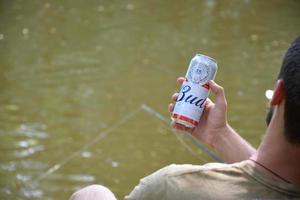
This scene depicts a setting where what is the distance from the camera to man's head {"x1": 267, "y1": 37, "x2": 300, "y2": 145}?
1.44 metres

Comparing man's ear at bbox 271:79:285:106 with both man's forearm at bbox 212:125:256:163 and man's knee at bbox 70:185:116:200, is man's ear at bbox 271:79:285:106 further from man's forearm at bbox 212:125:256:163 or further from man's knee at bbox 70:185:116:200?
man's knee at bbox 70:185:116:200

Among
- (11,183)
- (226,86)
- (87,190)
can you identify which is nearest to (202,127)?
(87,190)

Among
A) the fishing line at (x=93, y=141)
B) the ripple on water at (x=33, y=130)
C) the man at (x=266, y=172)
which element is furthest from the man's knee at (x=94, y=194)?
the ripple on water at (x=33, y=130)

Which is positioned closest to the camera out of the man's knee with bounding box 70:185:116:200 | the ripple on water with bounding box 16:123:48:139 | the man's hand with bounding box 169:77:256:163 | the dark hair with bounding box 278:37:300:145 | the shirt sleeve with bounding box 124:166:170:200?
the dark hair with bounding box 278:37:300:145

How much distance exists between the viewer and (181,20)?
30.5 feet

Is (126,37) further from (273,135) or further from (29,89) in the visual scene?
(273,135)

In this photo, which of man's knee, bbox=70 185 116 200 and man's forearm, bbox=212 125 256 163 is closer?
man's knee, bbox=70 185 116 200

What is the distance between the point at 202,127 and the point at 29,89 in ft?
13.6

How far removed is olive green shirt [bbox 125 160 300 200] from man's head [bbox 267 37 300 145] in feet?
0.43

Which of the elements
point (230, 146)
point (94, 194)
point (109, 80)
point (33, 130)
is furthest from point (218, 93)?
point (109, 80)

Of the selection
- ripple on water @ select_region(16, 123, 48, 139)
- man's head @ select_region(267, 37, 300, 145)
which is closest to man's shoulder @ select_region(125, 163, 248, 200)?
man's head @ select_region(267, 37, 300, 145)

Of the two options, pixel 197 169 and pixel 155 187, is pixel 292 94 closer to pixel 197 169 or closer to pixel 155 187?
pixel 197 169

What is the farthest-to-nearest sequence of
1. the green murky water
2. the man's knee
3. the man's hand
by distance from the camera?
1. the green murky water
2. the man's hand
3. the man's knee

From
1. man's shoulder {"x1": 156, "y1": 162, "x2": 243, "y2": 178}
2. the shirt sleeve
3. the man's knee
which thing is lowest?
the man's knee
